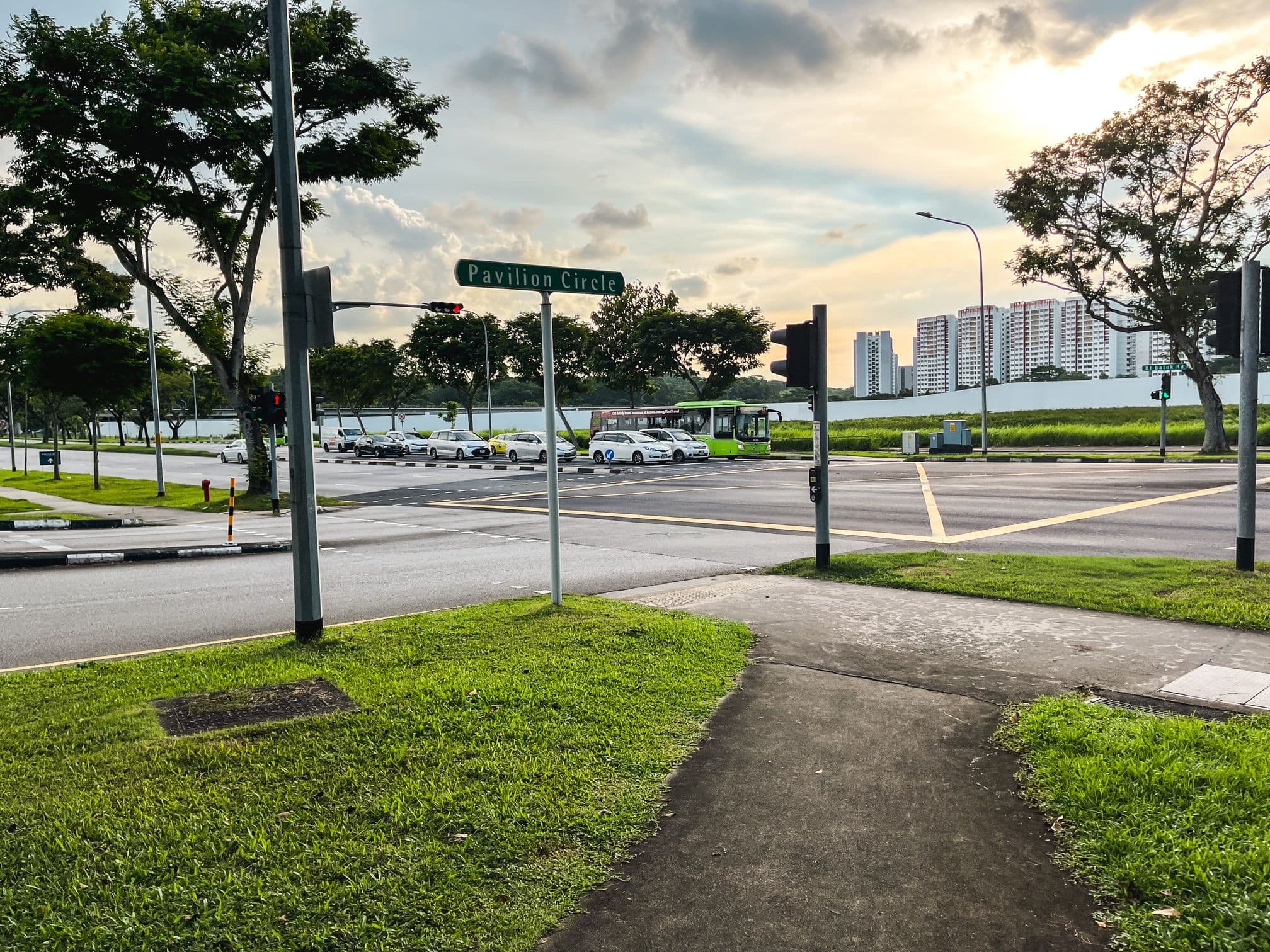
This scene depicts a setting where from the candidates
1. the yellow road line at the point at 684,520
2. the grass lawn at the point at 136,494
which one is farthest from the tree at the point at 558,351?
the yellow road line at the point at 684,520

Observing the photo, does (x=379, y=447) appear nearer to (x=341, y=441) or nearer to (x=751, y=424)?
(x=341, y=441)

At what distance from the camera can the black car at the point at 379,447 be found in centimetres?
5434

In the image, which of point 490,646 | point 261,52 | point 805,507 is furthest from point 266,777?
point 261,52

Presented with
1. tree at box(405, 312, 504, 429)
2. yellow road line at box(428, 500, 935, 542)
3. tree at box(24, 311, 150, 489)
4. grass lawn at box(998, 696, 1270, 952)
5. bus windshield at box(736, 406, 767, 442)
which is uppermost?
tree at box(405, 312, 504, 429)

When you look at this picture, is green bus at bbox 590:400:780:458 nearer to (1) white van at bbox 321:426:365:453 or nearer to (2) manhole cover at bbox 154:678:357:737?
(1) white van at bbox 321:426:365:453

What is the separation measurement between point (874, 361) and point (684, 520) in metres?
114

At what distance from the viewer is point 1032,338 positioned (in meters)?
103

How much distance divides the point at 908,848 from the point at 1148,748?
1570mm

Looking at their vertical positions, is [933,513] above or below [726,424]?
below

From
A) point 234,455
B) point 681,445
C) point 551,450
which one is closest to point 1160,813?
point 551,450

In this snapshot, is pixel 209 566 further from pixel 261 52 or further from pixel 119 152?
pixel 261 52

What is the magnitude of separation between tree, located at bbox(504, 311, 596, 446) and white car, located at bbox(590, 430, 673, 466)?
19817mm

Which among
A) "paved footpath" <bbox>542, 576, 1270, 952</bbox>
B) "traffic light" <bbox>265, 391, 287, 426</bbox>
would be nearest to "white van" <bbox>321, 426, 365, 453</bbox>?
"traffic light" <bbox>265, 391, 287, 426</bbox>

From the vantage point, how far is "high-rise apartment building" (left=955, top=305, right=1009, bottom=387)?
101 metres
